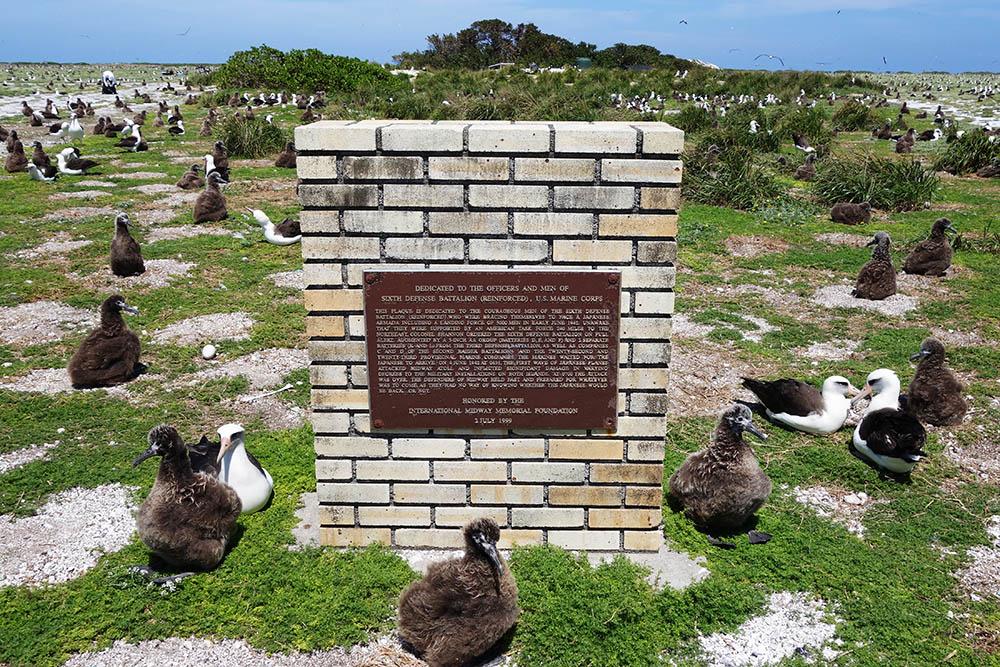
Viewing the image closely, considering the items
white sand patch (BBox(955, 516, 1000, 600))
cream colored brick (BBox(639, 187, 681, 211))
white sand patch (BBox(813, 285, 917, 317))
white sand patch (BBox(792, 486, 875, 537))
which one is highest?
cream colored brick (BBox(639, 187, 681, 211))

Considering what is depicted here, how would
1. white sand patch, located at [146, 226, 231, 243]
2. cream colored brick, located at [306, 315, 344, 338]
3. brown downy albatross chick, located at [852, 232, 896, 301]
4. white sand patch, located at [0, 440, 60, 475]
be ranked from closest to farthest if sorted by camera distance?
cream colored brick, located at [306, 315, 344, 338] → white sand patch, located at [0, 440, 60, 475] → brown downy albatross chick, located at [852, 232, 896, 301] → white sand patch, located at [146, 226, 231, 243]

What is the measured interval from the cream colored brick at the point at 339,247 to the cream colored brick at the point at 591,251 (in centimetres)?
126

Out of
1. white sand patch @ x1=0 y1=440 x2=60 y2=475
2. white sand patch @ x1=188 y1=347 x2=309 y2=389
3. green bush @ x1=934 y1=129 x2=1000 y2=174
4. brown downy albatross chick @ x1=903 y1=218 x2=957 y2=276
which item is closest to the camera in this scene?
white sand patch @ x1=0 y1=440 x2=60 y2=475

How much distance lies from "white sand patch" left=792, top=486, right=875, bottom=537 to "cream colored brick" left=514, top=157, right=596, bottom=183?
3.76 metres

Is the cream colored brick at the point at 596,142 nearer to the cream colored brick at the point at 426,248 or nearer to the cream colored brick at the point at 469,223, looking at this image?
the cream colored brick at the point at 469,223

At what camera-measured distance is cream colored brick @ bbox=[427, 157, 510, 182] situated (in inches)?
178

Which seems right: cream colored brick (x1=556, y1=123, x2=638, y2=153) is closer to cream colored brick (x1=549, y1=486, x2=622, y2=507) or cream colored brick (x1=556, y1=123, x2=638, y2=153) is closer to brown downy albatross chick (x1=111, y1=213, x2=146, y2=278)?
cream colored brick (x1=549, y1=486, x2=622, y2=507)

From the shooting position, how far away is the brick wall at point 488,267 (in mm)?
4512

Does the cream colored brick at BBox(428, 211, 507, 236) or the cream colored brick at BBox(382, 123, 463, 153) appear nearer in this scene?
the cream colored brick at BBox(382, 123, 463, 153)

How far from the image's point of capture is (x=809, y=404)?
7.32 m

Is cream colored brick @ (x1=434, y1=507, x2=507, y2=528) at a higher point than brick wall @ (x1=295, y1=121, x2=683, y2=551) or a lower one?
lower

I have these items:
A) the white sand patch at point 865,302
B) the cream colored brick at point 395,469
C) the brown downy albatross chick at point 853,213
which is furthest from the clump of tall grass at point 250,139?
the cream colored brick at point 395,469

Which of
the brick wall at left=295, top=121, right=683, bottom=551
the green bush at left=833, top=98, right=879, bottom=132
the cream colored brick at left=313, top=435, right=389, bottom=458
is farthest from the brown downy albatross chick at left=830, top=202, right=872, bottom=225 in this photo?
the green bush at left=833, top=98, right=879, bottom=132

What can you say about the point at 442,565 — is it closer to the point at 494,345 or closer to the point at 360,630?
the point at 360,630
